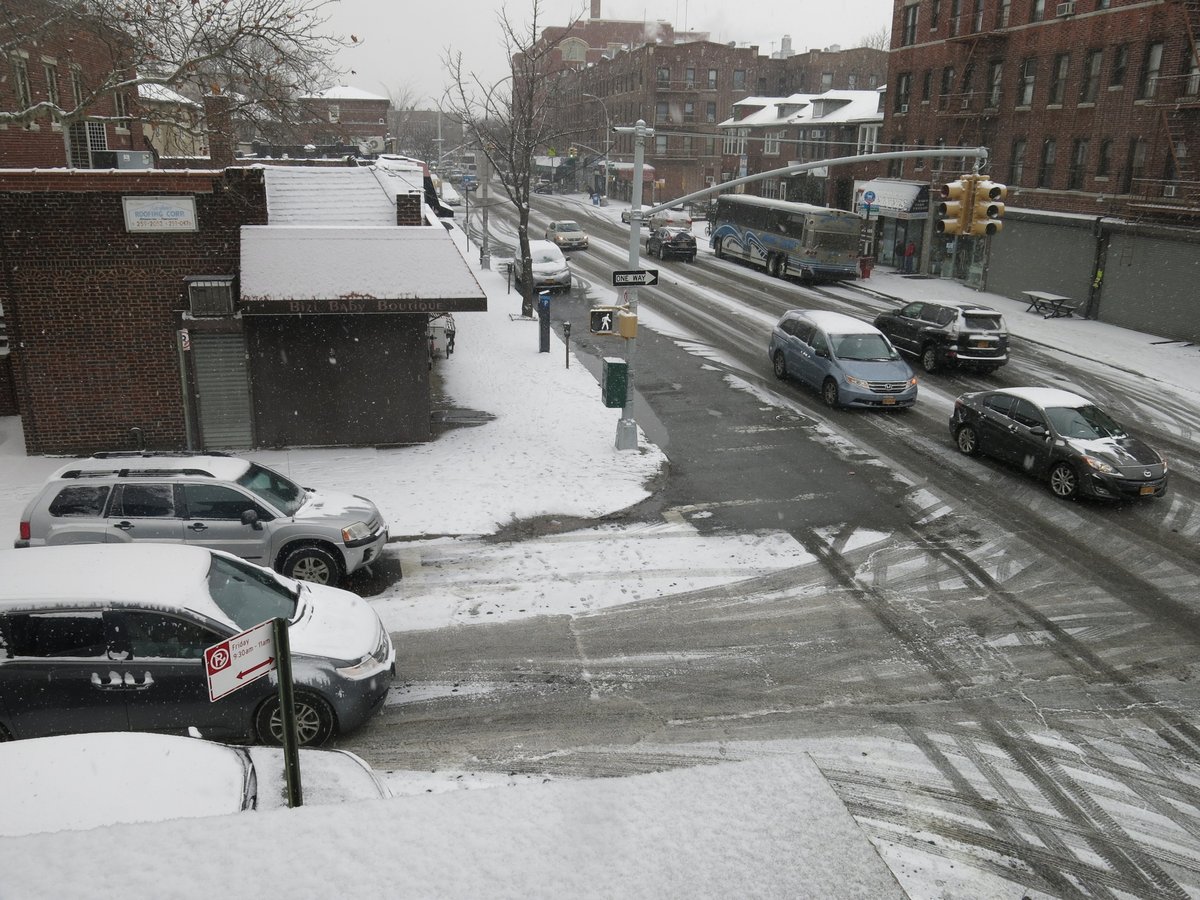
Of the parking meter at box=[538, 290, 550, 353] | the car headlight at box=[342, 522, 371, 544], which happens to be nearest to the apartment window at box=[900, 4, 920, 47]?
the parking meter at box=[538, 290, 550, 353]

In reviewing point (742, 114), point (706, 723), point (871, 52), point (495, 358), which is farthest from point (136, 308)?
point (871, 52)

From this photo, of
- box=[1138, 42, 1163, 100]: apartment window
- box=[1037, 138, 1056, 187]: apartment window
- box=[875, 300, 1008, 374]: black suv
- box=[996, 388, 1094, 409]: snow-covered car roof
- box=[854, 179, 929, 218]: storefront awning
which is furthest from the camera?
box=[854, 179, 929, 218]: storefront awning

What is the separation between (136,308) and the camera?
53.9 feet

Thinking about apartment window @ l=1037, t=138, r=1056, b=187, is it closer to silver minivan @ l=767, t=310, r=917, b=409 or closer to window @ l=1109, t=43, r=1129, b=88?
window @ l=1109, t=43, r=1129, b=88

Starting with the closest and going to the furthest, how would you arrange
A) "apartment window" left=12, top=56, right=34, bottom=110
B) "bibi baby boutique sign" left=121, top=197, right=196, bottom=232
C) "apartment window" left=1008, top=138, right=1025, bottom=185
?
"bibi baby boutique sign" left=121, top=197, right=196, bottom=232 < "apartment window" left=12, top=56, right=34, bottom=110 < "apartment window" left=1008, top=138, right=1025, bottom=185

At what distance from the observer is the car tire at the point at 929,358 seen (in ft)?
78.1

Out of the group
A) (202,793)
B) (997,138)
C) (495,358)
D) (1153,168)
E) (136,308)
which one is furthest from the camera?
(997,138)

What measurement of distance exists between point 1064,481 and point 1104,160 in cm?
2188

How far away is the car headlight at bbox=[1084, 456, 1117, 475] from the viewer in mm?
14969

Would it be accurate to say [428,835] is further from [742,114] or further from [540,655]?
[742,114]

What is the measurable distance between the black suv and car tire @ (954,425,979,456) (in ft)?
19.3

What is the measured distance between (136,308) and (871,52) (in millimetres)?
77409

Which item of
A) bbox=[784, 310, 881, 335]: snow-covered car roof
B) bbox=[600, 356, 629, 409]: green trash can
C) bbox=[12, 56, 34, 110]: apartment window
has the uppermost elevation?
bbox=[12, 56, 34, 110]: apartment window

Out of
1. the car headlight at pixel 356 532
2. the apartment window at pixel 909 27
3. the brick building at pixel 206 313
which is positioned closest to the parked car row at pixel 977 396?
the brick building at pixel 206 313
